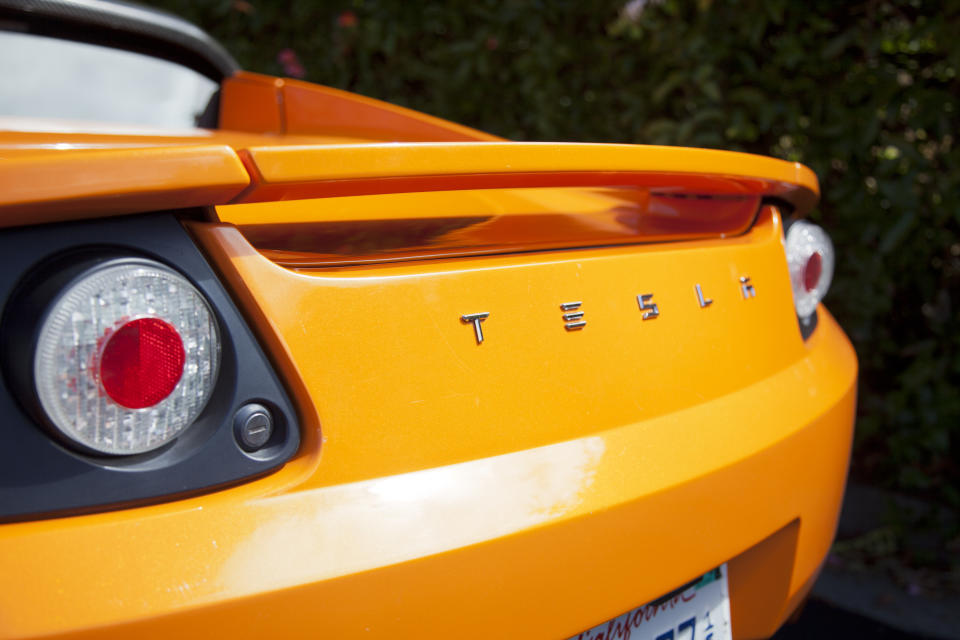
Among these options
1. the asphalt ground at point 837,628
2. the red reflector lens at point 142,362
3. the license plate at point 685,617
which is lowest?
the asphalt ground at point 837,628

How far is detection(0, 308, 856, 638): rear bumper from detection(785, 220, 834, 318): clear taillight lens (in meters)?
0.33

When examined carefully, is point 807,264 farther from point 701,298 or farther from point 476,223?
point 476,223

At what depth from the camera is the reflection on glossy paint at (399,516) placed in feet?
2.68

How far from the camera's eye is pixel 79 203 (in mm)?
785

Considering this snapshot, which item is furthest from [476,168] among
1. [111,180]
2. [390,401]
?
[111,180]

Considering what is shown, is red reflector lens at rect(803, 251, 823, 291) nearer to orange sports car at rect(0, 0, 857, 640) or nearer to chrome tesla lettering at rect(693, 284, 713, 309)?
orange sports car at rect(0, 0, 857, 640)

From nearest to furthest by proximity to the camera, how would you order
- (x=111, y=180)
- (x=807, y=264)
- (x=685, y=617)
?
(x=111, y=180), (x=685, y=617), (x=807, y=264)

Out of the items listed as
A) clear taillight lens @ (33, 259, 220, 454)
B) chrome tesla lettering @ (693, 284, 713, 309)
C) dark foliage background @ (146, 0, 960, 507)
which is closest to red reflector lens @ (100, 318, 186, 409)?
clear taillight lens @ (33, 259, 220, 454)

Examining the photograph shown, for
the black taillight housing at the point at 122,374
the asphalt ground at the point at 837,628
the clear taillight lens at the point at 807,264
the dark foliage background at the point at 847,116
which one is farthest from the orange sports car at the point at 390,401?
the dark foliage background at the point at 847,116

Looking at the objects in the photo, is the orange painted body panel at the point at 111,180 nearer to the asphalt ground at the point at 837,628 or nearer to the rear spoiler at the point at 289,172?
the rear spoiler at the point at 289,172

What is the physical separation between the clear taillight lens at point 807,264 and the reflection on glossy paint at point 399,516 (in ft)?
2.51

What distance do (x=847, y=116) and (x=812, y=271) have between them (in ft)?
4.33

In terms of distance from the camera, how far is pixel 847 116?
8.63ft

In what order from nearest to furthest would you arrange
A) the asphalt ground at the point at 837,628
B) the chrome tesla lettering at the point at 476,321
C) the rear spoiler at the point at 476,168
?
the rear spoiler at the point at 476,168, the chrome tesla lettering at the point at 476,321, the asphalt ground at the point at 837,628
